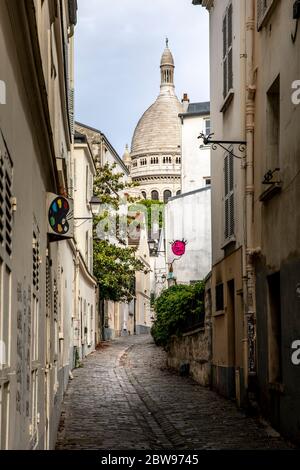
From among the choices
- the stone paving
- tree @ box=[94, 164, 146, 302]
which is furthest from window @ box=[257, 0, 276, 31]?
tree @ box=[94, 164, 146, 302]

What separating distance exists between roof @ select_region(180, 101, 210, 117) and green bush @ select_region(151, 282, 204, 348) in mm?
14244

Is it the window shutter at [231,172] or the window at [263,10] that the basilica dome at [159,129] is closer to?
the window shutter at [231,172]

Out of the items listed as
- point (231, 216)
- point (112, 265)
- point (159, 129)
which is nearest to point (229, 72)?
point (231, 216)

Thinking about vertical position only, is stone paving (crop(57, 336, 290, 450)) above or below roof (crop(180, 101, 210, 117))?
below

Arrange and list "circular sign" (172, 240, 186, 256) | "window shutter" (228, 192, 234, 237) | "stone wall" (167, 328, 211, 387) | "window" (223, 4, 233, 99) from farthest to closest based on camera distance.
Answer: "circular sign" (172, 240, 186, 256) < "stone wall" (167, 328, 211, 387) < "window" (223, 4, 233, 99) < "window shutter" (228, 192, 234, 237)

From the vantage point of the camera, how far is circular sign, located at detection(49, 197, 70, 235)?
31.9 ft

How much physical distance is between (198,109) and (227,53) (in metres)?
22.4

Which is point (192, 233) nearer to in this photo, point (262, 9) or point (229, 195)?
point (229, 195)

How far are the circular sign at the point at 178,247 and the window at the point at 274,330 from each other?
18.8m

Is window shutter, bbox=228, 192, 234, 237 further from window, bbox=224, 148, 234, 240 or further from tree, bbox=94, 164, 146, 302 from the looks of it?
tree, bbox=94, 164, 146, 302

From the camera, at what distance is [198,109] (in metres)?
38.8

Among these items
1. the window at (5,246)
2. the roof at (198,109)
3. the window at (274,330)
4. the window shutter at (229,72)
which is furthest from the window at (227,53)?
the roof at (198,109)

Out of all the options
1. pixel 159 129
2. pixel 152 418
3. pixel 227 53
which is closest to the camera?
pixel 152 418

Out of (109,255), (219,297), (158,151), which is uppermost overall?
(158,151)
